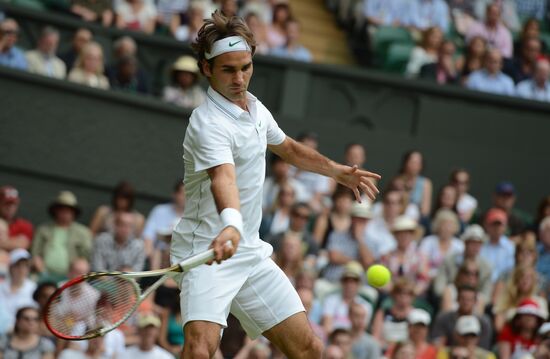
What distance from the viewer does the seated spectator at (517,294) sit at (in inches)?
486

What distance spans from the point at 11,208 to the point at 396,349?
3858 mm

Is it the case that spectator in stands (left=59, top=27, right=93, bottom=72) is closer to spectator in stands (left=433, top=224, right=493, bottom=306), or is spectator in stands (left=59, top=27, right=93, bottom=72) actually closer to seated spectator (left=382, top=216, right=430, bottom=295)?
seated spectator (left=382, top=216, right=430, bottom=295)

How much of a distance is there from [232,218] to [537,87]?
10059 millimetres

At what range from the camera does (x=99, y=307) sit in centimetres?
709

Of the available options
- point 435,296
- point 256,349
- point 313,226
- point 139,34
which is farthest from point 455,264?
point 139,34

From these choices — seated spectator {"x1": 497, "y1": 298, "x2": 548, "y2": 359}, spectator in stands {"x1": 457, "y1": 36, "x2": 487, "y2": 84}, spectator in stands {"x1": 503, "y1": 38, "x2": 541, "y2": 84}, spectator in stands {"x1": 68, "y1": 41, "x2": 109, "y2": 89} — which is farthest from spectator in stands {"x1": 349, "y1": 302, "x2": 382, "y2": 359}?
spectator in stands {"x1": 503, "y1": 38, "x2": 541, "y2": 84}

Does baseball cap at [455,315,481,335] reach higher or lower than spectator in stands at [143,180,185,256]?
lower

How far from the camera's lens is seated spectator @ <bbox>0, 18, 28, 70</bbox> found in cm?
1316

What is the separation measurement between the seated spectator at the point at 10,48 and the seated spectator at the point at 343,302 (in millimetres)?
4228

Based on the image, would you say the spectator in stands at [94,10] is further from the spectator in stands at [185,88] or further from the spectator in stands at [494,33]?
the spectator in stands at [494,33]

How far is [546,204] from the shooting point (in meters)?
13.9

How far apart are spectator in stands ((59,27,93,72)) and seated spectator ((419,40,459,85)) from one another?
396cm

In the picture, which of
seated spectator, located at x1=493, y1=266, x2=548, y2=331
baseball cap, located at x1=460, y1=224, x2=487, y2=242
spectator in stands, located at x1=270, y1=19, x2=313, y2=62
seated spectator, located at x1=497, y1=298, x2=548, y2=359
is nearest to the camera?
seated spectator, located at x1=497, y1=298, x2=548, y2=359

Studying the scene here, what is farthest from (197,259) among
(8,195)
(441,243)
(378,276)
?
(441,243)
